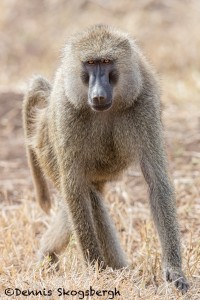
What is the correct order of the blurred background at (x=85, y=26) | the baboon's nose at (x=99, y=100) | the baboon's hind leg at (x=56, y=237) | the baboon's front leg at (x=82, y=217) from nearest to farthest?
the baboon's nose at (x=99, y=100) → the baboon's front leg at (x=82, y=217) → the baboon's hind leg at (x=56, y=237) → the blurred background at (x=85, y=26)

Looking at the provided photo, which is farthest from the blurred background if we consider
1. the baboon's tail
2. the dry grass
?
the baboon's tail

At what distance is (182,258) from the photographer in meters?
4.43

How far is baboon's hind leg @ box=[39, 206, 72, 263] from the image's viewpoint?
4.93 metres

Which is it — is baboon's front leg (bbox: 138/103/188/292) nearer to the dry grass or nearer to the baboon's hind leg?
the dry grass

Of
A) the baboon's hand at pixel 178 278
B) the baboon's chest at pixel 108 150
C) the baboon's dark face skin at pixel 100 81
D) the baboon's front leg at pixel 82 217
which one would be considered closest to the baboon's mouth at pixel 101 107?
the baboon's dark face skin at pixel 100 81

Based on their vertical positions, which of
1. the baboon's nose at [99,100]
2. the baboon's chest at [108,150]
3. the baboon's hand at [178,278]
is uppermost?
the baboon's nose at [99,100]

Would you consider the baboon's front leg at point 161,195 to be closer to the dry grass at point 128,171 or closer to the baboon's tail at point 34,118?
the dry grass at point 128,171

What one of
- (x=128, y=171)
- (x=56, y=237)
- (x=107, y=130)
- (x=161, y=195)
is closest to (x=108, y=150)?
(x=107, y=130)

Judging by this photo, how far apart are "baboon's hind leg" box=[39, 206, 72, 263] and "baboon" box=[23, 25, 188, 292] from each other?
54 cm

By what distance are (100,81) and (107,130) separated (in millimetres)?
312

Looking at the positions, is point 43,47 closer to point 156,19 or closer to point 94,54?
point 156,19

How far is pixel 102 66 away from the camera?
4152mm

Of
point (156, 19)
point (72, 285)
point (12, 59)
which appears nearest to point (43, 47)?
point (12, 59)

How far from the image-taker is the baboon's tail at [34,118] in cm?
511
